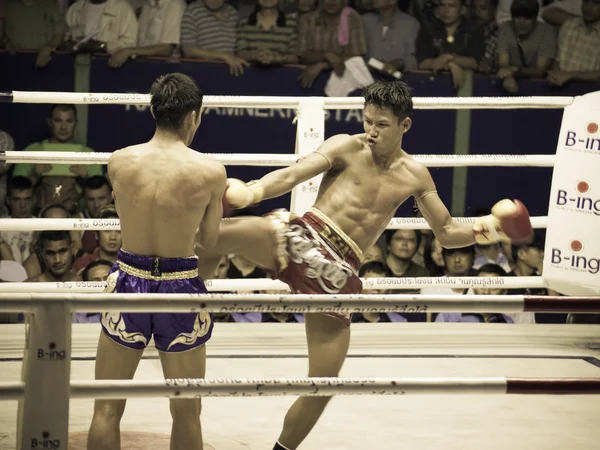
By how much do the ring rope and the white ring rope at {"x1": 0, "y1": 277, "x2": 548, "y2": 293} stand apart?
1988 mm

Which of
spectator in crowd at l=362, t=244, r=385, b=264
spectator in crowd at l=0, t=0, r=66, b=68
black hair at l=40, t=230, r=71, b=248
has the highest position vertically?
spectator in crowd at l=0, t=0, r=66, b=68

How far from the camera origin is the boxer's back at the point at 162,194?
255cm

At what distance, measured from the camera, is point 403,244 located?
5.42m

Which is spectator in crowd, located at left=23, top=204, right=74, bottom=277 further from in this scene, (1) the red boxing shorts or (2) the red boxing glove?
(2) the red boxing glove

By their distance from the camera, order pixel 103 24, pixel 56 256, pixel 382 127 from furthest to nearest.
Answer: pixel 103 24, pixel 56 256, pixel 382 127

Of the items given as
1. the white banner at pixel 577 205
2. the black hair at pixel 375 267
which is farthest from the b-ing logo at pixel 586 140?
the black hair at pixel 375 267

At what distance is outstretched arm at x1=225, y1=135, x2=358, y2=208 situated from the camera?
106 inches

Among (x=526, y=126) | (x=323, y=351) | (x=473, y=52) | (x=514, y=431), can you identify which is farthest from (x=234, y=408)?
(x=473, y=52)

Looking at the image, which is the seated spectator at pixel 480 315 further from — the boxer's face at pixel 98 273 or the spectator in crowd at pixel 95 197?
the spectator in crowd at pixel 95 197

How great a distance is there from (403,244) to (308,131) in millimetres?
1269

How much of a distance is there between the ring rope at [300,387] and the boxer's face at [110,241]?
3033mm

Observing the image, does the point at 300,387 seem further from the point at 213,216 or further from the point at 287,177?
the point at 287,177

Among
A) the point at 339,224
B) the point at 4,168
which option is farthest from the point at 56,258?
the point at 339,224

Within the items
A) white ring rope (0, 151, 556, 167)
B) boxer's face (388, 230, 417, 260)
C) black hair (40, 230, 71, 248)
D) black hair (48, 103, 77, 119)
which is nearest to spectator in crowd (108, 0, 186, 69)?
black hair (48, 103, 77, 119)
